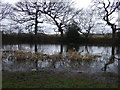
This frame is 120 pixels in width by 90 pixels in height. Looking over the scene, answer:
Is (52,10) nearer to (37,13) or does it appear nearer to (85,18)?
(37,13)

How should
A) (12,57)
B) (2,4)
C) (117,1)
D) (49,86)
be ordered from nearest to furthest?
(49,86)
(12,57)
(117,1)
(2,4)

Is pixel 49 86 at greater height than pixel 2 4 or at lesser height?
lesser

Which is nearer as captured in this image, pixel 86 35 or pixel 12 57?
pixel 12 57

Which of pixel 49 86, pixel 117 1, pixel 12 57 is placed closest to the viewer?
pixel 49 86

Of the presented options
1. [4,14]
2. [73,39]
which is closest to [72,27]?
[73,39]

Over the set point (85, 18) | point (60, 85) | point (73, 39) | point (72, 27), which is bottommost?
point (60, 85)

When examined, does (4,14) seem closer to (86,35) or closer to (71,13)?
(71,13)

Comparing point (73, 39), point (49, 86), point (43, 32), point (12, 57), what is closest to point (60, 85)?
point (49, 86)

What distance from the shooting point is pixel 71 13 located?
1224 inches

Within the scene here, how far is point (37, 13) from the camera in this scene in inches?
1147

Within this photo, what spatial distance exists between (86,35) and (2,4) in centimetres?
1369

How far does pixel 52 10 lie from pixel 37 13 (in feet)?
7.82

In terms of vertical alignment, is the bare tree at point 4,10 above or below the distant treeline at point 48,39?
above

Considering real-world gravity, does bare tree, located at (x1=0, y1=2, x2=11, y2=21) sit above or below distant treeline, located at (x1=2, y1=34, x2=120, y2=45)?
above
